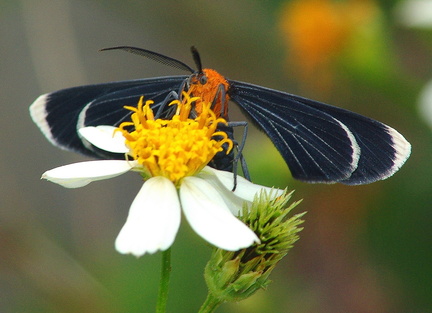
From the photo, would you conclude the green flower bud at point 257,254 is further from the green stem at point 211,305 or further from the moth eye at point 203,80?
the moth eye at point 203,80

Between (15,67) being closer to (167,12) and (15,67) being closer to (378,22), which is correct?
(167,12)

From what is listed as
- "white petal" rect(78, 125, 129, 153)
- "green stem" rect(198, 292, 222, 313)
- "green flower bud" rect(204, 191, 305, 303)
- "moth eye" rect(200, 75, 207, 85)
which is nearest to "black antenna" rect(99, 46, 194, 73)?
"moth eye" rect(200, 75, 207, 85)

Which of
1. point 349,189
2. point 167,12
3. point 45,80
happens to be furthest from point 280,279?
point 167,12

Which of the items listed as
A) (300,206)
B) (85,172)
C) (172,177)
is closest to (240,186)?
(172,177)

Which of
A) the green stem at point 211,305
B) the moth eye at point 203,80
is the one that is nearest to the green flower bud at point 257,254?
the green stem at point 211,305

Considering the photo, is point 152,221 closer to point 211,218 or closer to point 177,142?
point 211,218

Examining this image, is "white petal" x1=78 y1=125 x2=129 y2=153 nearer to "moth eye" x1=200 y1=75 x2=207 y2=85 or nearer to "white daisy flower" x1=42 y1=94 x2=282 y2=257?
"white daisy flower" x1=42 y1=94 x2=282 y2=257
